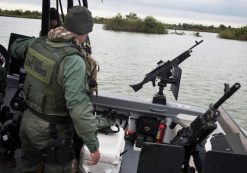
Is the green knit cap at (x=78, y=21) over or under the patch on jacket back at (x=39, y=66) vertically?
over

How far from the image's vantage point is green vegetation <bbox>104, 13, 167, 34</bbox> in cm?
3941

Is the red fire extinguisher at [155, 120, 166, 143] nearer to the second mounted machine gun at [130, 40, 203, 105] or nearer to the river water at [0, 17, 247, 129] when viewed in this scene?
the second mounted machine gun at [130, 40, 203, 105]

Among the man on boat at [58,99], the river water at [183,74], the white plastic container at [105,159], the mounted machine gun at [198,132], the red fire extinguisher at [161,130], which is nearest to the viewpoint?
the man on boat at [58,99]

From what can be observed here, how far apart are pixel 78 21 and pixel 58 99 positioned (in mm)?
483

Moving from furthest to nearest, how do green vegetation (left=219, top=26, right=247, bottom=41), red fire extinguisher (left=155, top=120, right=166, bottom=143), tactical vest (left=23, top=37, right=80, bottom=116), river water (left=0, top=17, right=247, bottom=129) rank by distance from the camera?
green vegetation (left=219, top=26, right=247, bottom=41), river water (left=0, top=17, right=247, bottom=129), red fire extinguisher (left=155, top=120, right=166, bottom=143), tactical vest (left=23, top=37, right=80, bottom=116)

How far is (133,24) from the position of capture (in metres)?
40.8

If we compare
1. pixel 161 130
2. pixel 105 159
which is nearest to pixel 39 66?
pixel 105 159

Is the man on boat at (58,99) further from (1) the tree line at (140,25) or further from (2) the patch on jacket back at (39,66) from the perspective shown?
(1) the tree line at (140,25)

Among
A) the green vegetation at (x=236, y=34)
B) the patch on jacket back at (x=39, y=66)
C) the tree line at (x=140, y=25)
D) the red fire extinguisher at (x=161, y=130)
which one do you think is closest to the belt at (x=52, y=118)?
the patch on jacket back at (x=39, y=66)

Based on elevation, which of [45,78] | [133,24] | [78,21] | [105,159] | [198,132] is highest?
[78,21]

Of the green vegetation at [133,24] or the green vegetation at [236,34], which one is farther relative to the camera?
the green vegetation at [236,34]

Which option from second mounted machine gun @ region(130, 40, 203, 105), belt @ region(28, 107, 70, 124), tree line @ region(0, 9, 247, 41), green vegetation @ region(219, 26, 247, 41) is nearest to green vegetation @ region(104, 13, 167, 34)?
tree line @ region(0, 9, 247, 41)

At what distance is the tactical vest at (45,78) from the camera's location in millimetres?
2146

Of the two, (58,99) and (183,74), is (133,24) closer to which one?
(183,74)
